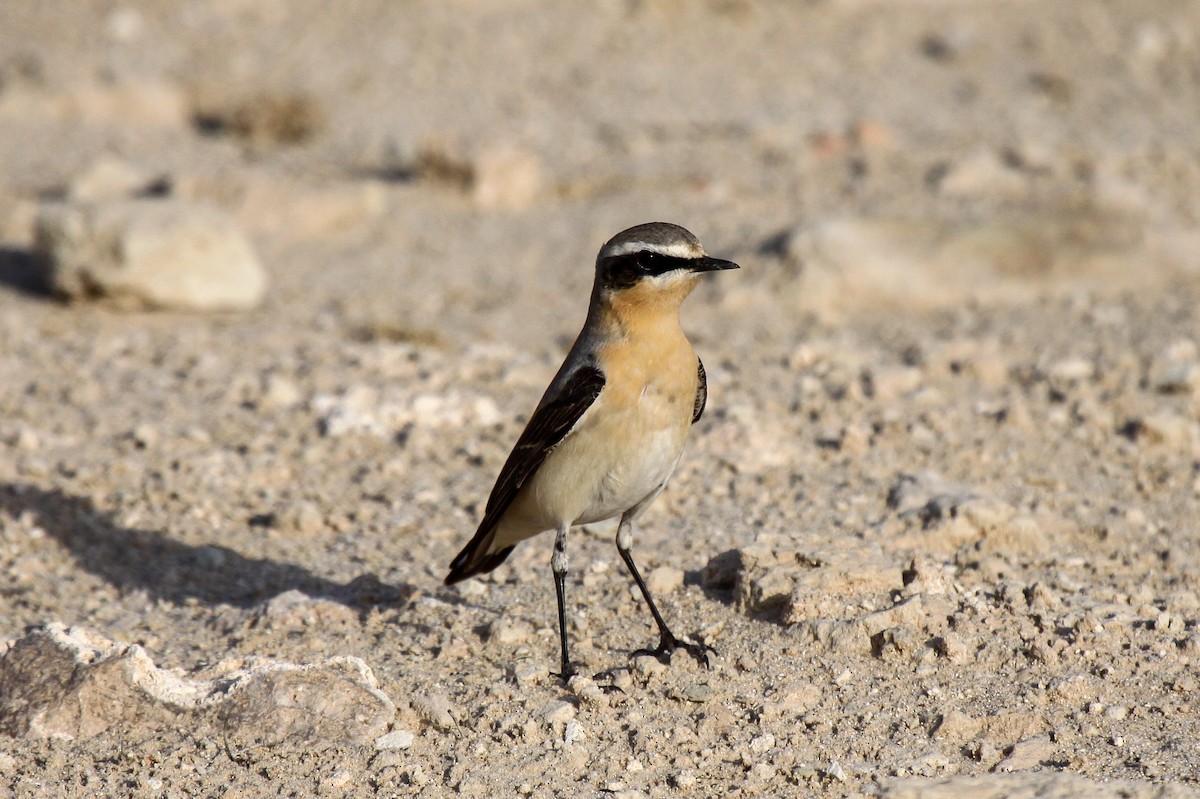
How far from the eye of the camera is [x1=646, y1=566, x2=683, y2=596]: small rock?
19.8 ft

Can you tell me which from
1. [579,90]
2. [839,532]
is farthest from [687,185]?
[839,532]

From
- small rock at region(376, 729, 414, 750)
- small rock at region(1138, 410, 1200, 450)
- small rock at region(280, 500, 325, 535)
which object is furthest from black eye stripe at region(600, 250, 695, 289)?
small rock at region(1138, 410, 1200, 450)

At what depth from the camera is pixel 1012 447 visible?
7672mm

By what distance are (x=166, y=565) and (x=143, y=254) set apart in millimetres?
4083

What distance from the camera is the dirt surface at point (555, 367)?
4926mm

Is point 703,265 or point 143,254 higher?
point 703,265

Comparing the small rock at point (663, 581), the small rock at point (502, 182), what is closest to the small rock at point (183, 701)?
the small rock at point (663, 581)

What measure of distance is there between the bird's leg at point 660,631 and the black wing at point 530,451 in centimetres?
50

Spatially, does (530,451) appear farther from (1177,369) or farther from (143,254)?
(143,254)

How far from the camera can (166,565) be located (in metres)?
6.71

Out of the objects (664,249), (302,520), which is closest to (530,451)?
(664,249)

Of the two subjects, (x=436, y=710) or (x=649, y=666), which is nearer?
(x=436, y=710)

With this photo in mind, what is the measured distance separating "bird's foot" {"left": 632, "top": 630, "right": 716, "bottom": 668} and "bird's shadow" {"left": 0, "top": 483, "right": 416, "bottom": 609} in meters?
1.35

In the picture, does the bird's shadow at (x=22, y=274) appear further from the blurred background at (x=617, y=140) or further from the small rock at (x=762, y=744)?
the small rock at (x=762, y=744)
